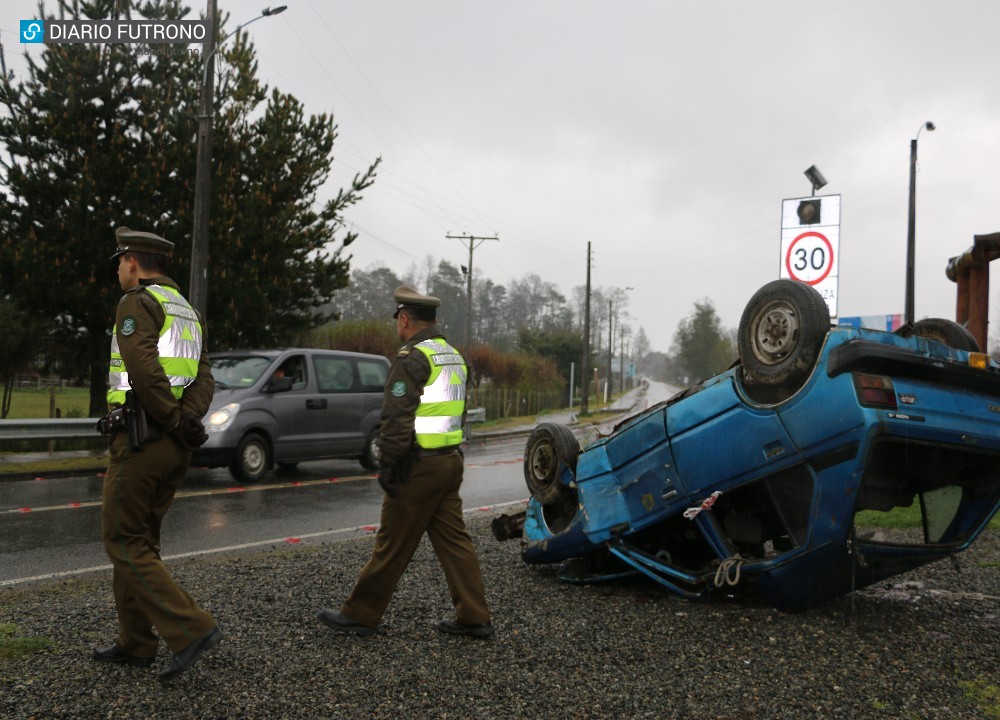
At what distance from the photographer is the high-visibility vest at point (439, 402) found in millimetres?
4398

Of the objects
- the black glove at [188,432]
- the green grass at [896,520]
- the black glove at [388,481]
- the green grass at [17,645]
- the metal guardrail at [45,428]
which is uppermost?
the black glove at [188,432]

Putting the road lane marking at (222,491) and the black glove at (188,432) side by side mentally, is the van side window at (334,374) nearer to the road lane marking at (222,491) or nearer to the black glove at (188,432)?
the road lane marking at (222,491)

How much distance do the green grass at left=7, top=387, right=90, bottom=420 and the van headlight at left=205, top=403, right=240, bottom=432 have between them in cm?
1179

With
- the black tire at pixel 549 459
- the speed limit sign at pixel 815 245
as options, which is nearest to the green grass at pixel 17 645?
the black tire at pixel 549 459

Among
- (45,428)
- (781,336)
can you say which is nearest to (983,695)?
(781,336)

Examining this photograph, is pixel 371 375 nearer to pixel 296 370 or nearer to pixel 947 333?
pixel 296 370

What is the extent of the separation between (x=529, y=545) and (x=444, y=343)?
188 centimetres

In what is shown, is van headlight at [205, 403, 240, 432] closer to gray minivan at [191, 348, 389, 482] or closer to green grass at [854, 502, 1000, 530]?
gray minivan at [191, 348, 389, 482]

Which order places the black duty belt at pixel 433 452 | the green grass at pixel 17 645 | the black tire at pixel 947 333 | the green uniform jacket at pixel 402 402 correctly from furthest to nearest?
the black tire at pixel 947 333
the black duty belt at pixel 433 452
the green uniform jacket at pixel 402 402
the green grass at pixel 17 645

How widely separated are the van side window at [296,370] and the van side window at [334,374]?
0.22m

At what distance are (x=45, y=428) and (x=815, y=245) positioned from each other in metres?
10.6

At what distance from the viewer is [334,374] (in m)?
13.3

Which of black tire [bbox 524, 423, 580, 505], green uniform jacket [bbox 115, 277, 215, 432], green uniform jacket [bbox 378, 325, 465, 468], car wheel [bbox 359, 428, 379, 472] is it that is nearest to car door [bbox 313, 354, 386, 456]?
car wheel [bbox 359, 428, 379, 472]

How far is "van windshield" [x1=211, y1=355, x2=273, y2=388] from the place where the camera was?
482 inches
